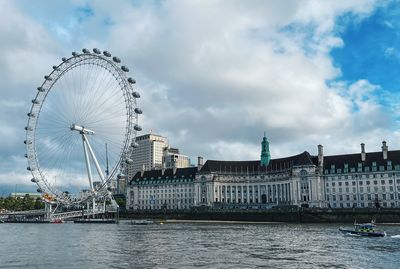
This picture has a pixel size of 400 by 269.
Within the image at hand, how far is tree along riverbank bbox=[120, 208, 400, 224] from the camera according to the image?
99.8 m

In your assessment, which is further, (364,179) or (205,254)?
(364,179)

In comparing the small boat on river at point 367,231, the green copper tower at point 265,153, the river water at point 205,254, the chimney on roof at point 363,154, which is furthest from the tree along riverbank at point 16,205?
the small boat on river at point 367,231

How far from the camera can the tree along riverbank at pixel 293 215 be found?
99.8 metres

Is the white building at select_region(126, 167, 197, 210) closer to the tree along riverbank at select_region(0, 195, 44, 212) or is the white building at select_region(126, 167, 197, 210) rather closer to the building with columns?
the building with columns

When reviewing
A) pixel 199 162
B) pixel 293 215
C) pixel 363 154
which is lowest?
pixel 293 215

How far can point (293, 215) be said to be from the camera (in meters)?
112

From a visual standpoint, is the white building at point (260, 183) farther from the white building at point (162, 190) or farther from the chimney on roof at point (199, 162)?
the white building at point (162, 190)

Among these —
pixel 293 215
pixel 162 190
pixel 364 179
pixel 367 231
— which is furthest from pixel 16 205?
pixel 367 231

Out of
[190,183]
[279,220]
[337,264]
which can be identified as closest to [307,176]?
[279,220]

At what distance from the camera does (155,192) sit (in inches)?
6535

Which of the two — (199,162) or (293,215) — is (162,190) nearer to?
(199,162)

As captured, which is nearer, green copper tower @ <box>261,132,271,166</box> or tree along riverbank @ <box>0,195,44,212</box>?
green copper tower @ <box>261,132,271,166</box>

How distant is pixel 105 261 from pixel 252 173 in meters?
115

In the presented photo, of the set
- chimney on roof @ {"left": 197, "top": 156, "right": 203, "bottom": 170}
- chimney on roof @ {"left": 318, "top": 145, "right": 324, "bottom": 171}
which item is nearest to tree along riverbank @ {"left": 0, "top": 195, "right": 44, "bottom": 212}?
chimney on roof @ {"left": 197, "top": 156, "right": 203, "bottom": 170}
